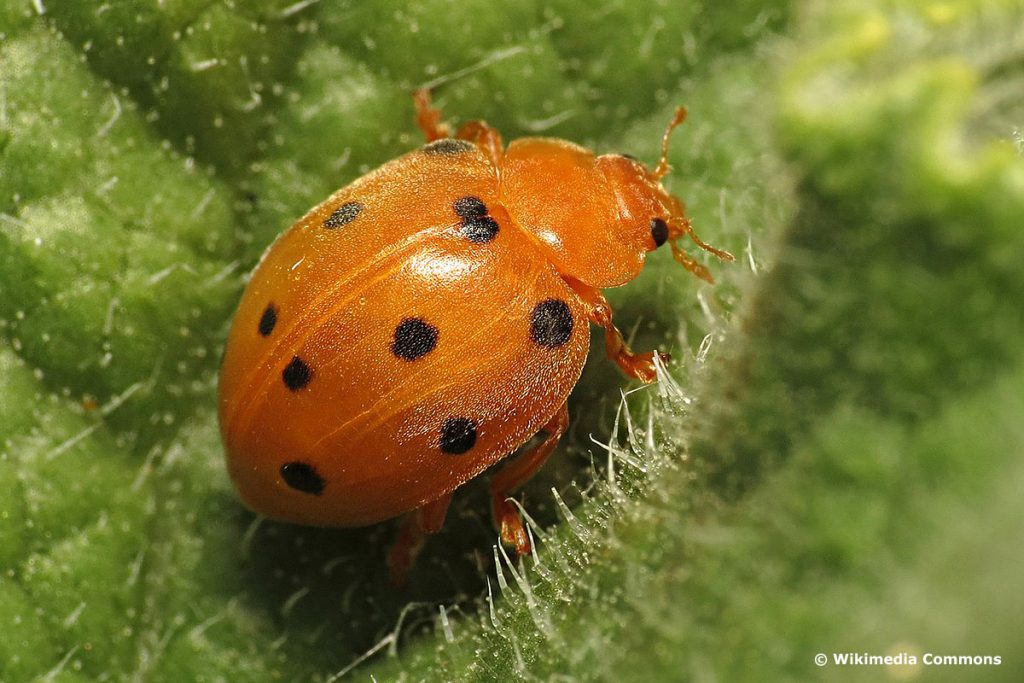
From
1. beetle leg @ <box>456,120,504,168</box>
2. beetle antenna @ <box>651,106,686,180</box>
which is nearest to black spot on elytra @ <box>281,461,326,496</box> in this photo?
beetle leg @ <box>456,120,504,168</box>

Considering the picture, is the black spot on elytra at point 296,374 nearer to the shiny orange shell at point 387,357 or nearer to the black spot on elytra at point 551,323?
the shiny orange shell at point 387,357

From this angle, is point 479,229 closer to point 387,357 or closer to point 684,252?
point 387,357

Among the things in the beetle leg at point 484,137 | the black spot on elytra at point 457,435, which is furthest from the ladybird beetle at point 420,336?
the beetle leg at point 484,137

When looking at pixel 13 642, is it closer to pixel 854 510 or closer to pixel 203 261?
pixel 203 261

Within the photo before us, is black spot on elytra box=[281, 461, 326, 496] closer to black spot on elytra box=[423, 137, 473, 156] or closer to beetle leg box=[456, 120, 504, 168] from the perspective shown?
black spot on elytra box=[423, 137, 473, 156]

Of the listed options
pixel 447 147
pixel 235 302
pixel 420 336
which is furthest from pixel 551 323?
pixel 235 302

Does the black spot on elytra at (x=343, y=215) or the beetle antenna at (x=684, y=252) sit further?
the beetle antenna at (x=684, y=252)
